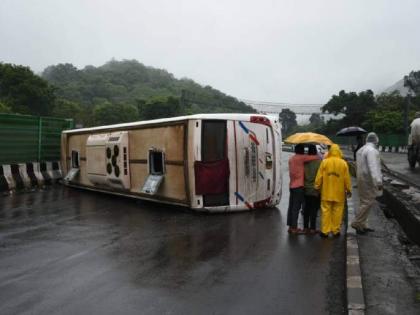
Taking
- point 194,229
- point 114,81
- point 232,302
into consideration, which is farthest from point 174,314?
point 114,81

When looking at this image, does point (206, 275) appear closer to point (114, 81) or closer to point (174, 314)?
point (174, 314)

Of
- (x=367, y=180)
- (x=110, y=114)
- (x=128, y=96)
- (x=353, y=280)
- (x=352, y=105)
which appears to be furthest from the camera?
(x=128, y=96)

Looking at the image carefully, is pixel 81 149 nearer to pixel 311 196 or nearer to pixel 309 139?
pixel 309 139

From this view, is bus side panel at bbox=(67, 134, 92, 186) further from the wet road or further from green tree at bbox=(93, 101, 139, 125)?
green tree at bbox=(93, 101, 139, 125)

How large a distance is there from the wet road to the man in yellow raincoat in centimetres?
28

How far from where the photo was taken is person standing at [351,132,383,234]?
7.29 metres

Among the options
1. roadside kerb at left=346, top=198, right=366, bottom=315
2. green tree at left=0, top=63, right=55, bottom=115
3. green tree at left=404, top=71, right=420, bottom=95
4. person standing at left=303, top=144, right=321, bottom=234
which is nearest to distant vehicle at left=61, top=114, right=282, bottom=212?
person standing at left=303, top=144, right=321, bottom=234

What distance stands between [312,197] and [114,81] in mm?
142672

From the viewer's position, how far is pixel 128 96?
12950cm

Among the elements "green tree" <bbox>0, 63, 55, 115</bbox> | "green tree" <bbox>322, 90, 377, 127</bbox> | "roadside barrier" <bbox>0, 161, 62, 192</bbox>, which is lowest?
"roadside barrier" <bbox>0, 161, 62, 192</bbox>

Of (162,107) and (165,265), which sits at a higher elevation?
(162,107)

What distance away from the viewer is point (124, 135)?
11.1 meters

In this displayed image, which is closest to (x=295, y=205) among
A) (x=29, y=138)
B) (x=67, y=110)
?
(x=29, y=138)

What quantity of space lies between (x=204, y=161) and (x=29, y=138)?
310 inches
